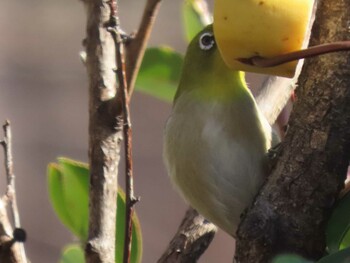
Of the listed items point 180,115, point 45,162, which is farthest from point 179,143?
point 45,162

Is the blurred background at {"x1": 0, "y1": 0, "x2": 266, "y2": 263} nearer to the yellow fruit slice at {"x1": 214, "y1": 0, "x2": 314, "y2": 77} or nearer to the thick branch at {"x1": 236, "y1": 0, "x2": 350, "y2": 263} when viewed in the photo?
the thick branch at {"x1": 236, "y1": 0, "x2": 350, "y2": 263}

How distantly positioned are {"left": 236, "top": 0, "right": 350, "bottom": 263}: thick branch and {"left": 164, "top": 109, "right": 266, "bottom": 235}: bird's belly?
202 mm

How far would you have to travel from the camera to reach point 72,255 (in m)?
1.25

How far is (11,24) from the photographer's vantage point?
3.49 metres

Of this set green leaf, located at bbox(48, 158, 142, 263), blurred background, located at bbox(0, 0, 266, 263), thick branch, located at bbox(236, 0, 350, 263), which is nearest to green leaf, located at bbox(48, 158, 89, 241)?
green leaf, located at bbox(48, 158, 142, 263)

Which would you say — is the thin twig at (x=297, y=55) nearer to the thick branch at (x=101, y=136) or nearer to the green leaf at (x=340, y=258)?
the green leaf at (x=340, y=258)

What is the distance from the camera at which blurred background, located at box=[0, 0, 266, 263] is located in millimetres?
3179

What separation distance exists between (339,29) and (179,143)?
1.07 ft

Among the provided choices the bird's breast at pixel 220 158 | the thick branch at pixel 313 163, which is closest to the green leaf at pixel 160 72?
the bird's breast at pixel 220 158

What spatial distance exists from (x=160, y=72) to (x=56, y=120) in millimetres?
1982

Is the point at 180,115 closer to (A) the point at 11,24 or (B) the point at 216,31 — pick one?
(B) the point at 216,31

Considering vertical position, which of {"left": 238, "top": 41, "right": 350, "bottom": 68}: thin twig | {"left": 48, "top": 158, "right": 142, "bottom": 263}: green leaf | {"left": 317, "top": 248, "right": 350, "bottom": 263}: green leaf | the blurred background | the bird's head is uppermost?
{"left": 238, "top": 41, "right": 350, "bottom": 68}: thin twig

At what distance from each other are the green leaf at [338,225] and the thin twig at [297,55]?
0.16 meters

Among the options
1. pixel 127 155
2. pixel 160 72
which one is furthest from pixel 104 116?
pixel 160 72
